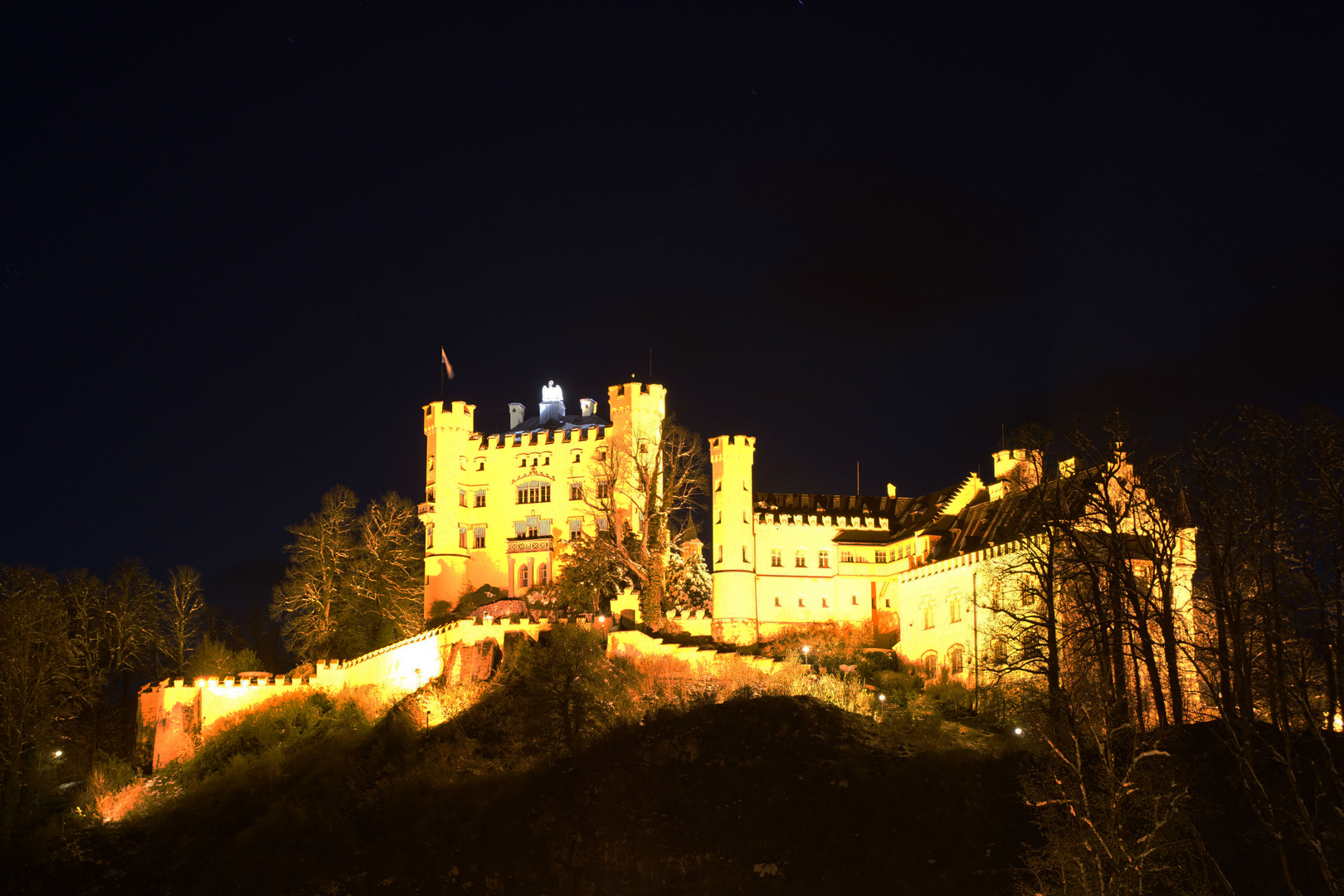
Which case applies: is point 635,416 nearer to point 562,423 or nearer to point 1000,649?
point 562,423

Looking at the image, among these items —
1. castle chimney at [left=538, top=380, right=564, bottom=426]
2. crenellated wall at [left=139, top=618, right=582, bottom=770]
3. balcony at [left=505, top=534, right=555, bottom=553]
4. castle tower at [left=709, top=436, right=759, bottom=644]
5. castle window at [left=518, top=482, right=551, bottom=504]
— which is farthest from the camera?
castle chimney at [left=538, top=380, right=564, bottom=426]

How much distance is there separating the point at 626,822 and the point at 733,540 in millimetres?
27865

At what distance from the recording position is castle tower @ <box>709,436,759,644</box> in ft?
222

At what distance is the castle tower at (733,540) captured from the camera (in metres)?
67.8

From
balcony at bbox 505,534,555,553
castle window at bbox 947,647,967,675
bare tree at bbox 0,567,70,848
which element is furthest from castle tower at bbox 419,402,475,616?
castle window at bbox 947,647,967,675

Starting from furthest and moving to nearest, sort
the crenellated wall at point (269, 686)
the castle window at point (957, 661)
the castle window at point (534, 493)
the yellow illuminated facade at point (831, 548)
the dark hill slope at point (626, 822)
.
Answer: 1. the castle window at point (534, 493)
2. the yellow illuminated facade at point (831, 548)
3. the crenellated wall at point (269, 686)
4. the castle window at point (957, 661)
5. the dark hill slope at point (626, 822)

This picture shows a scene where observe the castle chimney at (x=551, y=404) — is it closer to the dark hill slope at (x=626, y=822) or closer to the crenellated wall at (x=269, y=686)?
the crenellated wall at (x=269, y=686)

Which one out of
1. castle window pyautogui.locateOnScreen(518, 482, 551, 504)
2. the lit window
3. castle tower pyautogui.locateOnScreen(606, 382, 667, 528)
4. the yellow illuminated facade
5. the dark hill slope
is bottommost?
the dark hill slope

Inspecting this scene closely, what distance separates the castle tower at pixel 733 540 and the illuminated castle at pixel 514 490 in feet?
23.1

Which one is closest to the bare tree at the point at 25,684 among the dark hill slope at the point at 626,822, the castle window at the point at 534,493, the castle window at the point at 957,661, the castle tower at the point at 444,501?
the dark hill slope at the point at 626,822

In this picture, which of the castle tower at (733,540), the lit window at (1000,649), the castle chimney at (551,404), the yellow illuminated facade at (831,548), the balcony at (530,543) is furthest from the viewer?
the castle chimney at (551,404)

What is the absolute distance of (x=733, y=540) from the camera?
7006 centimetres

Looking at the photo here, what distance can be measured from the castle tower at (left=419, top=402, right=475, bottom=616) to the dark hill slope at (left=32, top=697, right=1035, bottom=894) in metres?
24.0

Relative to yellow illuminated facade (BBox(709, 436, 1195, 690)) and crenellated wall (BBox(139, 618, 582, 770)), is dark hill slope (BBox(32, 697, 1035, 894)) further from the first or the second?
yellow illuminated facade (BBox(709, 436, 1195, 690))
